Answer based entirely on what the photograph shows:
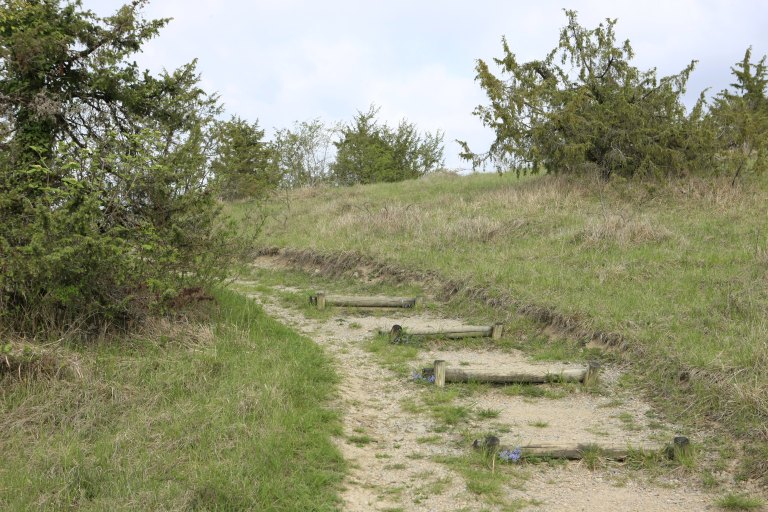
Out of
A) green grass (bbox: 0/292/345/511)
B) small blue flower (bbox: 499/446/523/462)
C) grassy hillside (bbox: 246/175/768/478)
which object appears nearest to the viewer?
green grass (bbox: 0/292/345/511)

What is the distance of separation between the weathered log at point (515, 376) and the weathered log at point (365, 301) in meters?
4.08

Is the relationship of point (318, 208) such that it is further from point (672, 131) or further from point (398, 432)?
point (398, 432)

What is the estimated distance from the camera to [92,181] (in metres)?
8.22

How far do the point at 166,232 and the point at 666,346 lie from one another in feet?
21.6

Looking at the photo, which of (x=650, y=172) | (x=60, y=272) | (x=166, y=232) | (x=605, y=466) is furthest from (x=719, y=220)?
(x=60, y=272)

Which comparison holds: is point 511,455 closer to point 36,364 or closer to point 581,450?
point 581,450

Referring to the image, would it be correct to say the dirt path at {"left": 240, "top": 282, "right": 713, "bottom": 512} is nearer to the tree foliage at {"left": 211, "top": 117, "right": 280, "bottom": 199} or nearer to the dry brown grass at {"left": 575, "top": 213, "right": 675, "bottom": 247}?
the dry brown grass at {"left": 575, "top": 213, "right": 675, "bottom": 247}

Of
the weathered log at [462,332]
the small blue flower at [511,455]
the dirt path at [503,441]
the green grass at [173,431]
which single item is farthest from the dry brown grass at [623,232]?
the small blue flower at [511,455]

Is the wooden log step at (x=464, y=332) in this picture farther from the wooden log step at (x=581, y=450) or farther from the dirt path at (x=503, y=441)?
the wooden log step at (x=581, y=450)

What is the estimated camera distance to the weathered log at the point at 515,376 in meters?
8.05

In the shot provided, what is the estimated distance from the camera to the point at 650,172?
18.1 m

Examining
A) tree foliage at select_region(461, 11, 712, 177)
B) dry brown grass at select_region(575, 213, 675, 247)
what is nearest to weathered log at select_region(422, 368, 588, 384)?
dry brown grass at select_region(575, 213, 675, 247)

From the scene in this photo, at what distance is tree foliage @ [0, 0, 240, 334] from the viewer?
742 centimetres

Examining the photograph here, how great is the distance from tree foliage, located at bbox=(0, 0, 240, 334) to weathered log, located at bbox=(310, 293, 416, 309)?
3.16 metres
